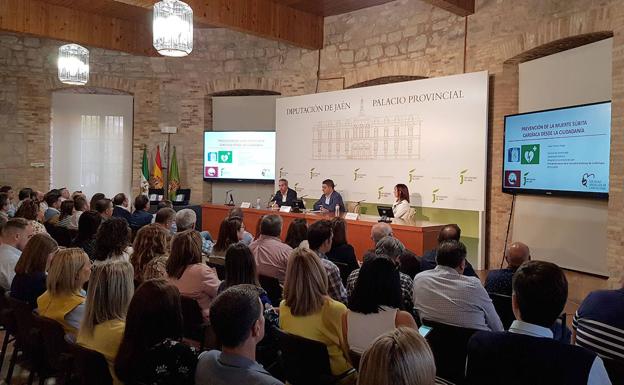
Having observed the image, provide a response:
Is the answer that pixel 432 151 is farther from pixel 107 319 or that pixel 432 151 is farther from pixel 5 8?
pixel 5 8

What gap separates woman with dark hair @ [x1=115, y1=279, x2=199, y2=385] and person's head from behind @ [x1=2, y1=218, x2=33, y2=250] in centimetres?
260

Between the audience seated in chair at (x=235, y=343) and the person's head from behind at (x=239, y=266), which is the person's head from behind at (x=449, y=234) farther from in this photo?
the audience seated in chair at (x=235, y=343)

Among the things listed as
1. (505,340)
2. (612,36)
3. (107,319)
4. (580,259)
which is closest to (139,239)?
(107,319)

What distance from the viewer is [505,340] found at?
1827 mm

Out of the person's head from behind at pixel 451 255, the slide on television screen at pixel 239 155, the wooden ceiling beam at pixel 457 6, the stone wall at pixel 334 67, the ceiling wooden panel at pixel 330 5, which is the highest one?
the ceiling wooden panel at pixel 330 5

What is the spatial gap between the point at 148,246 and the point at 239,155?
7.79m

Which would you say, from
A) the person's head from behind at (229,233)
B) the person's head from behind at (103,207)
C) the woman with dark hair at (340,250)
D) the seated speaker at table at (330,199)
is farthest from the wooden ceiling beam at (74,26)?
the woman with dark hair at (340,250)

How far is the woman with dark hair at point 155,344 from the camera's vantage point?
1989 millimetres

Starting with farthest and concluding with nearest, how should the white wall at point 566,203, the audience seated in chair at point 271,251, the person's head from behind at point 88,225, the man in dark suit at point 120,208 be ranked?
the man in dark suit at point 120,208 → the white wall at point 566,203 → the person's head from behind at point 88,225 → the audience seated in chair at point 271,251

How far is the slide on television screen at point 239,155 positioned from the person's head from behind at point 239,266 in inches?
321

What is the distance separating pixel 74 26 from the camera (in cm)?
971

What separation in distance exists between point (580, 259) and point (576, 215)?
20.6 inches

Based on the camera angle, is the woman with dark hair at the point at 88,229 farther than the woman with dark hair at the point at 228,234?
Yes

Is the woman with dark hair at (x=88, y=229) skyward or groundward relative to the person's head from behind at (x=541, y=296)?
groundward
